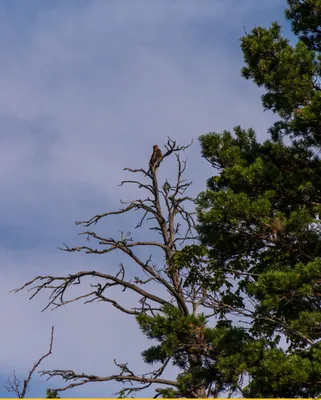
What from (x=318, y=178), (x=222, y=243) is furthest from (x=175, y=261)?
(x=318, y=178)

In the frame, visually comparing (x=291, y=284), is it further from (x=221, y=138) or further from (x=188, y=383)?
(x=221, y=138)

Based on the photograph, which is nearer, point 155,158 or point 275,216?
point 275,216

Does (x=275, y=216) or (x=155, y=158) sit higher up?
(x=155, y=158)

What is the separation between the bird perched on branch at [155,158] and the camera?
53.9 ft

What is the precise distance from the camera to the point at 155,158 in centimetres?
1653

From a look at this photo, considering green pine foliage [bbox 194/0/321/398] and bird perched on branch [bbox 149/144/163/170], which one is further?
bird perched on branch [bbox 149/144/163/170]

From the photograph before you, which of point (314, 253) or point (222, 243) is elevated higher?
point (222, 243)

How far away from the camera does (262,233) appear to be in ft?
38.5

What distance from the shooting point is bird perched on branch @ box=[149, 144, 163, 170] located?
16.4 m

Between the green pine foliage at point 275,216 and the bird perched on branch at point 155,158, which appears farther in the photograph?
the bird perched on branch at point 155,158

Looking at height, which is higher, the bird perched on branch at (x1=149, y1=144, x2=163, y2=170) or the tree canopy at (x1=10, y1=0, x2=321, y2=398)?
the bird perched on branch at (x1=149, y1=144, x2=163, y2=170)

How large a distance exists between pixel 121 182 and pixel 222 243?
498 centimetres

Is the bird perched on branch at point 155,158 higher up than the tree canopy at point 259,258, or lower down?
higher up

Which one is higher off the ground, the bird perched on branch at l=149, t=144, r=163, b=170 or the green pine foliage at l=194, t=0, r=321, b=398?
the bird perched on branch at l=149, t=144, r=163, b=170
